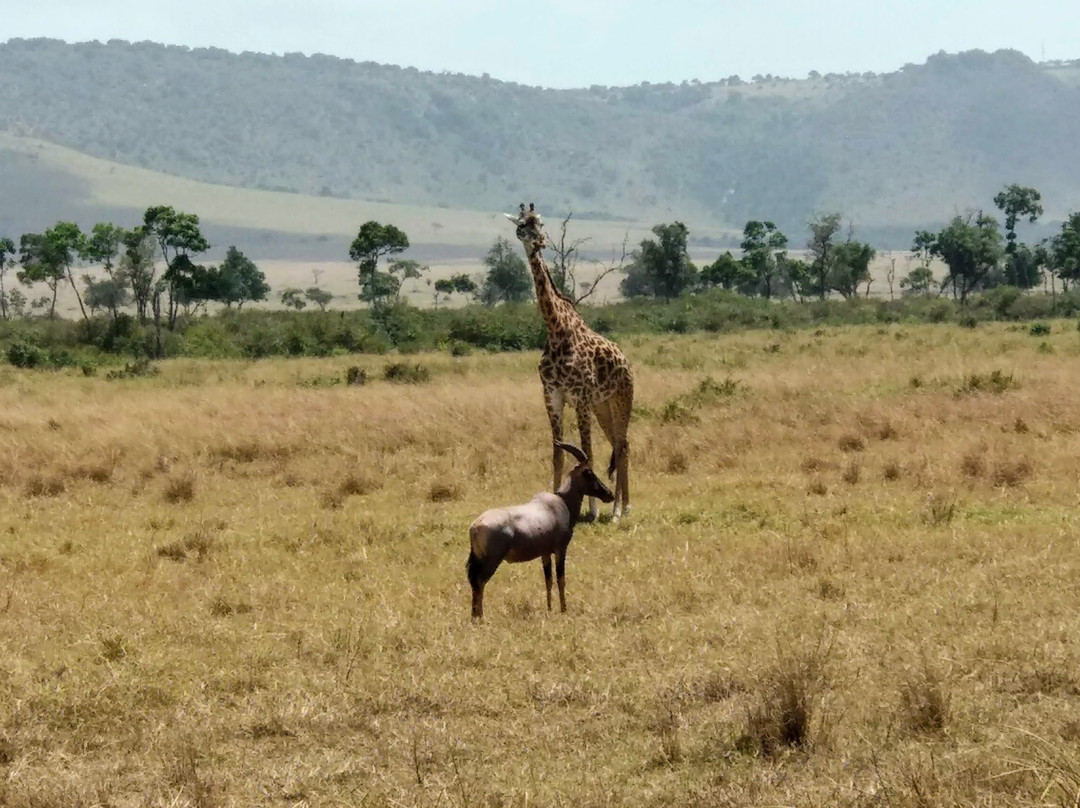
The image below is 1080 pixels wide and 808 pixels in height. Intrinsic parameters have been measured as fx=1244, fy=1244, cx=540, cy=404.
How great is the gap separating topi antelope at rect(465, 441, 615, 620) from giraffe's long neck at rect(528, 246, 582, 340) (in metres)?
4.57

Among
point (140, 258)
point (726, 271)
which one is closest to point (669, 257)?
point (726, 271)

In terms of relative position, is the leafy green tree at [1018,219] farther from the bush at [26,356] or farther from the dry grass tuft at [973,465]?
the dry grass tuft at [973,465]

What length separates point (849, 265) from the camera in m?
92.8

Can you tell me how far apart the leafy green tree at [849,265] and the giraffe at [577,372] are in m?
79.3

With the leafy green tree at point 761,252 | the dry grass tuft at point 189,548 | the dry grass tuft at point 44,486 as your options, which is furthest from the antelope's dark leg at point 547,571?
the leafy green tree at point 761,252

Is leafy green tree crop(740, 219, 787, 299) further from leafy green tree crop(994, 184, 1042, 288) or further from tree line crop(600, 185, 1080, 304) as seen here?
leafy green tree crop(994, 184, 1042, 288)

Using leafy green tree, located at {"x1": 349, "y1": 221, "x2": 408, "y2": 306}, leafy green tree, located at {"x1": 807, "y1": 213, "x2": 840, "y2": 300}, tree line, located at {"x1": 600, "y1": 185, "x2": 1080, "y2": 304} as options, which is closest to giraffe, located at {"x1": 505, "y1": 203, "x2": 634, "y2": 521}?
leafy green tree, located at {"x1": 349, "y1": 221, "x2": 408, "y2": 306}

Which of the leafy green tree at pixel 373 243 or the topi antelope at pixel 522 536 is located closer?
the topi antelope at pixel 522 536

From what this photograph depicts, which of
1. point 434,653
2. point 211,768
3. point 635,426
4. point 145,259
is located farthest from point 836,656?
point 145,259

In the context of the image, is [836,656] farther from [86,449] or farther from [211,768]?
[86,449]

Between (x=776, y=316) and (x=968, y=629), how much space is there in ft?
165

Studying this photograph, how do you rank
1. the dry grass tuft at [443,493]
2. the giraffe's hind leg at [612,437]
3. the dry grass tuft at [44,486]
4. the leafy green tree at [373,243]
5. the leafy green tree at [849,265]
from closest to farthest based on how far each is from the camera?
the giraffe's hind leg at [612,437], the dry grass tuft at [443,493], the dry grass tuft at [44,486], the leafy green tree at [373,243], the leafy green tree at [849,265]

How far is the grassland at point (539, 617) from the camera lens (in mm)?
5773

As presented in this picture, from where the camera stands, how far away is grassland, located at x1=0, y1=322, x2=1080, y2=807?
5.77m
